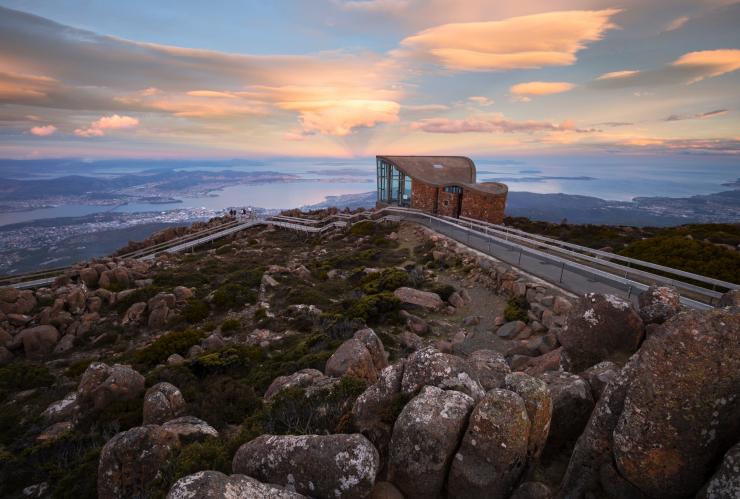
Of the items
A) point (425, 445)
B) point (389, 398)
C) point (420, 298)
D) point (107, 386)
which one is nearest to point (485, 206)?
point (420, 298)

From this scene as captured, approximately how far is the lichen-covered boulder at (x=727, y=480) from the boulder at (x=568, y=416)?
188cm

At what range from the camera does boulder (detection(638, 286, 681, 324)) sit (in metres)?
→ 6.67

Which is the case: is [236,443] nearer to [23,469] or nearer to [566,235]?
[23,469]

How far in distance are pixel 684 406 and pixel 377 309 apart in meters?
10.9

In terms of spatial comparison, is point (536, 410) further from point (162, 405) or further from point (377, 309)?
point (377, 309)

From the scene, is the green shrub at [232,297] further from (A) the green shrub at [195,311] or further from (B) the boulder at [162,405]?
(B) the boulder at [162,405]

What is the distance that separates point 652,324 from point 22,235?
7393 inches

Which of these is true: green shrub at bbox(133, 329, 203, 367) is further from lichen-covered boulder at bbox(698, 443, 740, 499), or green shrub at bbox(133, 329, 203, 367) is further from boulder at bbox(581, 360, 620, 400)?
lichen-covered boulder at bbox(698, 443, 740, 499)

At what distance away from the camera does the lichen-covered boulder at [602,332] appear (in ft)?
21.1

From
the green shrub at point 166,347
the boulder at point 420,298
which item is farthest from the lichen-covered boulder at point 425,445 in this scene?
the green shrub at point 166,347

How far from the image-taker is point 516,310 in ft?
41.1

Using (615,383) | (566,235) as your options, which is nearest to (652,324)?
(615,383)

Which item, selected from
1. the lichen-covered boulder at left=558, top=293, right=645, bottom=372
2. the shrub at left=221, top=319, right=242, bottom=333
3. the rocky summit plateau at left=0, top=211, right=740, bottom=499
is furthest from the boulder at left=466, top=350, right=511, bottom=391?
the shrub at left=221, top=319, right=242, bottom=333

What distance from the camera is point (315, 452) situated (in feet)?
13.8
